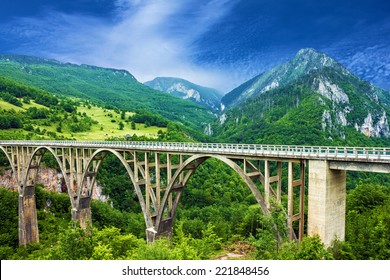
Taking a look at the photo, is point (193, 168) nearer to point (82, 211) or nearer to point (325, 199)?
point (325, 199)

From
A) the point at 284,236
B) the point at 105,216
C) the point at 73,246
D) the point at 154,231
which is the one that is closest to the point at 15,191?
the point at 105,216

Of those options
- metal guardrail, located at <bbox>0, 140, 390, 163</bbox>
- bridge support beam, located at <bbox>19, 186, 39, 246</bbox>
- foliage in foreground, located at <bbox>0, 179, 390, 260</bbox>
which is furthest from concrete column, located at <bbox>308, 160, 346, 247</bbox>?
bridge support beam, located at <bbox>19, 186, 39, 246</bbox>

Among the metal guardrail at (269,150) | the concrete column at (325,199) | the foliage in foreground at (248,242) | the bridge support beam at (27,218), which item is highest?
the metal guardrail at (269,150)

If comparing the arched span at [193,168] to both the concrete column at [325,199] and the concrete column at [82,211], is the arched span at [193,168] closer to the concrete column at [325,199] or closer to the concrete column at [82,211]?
the concrete column at [325,199]

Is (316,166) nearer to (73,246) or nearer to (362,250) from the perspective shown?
(362,250)

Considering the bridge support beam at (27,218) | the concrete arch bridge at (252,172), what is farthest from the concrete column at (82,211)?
the bridge support beam at (27,218)
